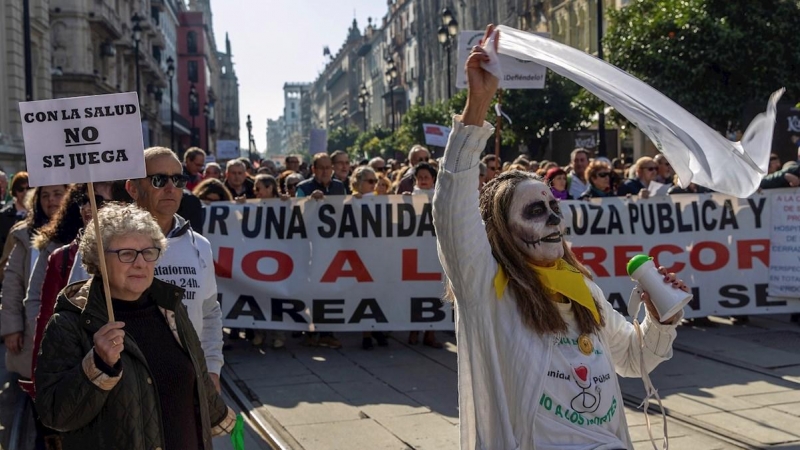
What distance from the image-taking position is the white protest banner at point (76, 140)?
11.6 feet

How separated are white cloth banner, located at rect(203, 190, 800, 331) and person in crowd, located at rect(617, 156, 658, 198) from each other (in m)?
0.88

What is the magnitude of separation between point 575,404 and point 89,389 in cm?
141

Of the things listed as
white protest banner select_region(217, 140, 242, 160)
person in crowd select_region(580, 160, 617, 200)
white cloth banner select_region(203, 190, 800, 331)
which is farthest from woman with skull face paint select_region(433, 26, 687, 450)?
white protest banner select_region(217, 140, 242, 160)

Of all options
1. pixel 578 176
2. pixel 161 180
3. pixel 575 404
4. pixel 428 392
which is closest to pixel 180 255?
pixel 161 180

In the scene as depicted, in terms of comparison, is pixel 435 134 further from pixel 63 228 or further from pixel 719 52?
pixel 63 228

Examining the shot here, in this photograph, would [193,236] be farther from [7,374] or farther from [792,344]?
[792,344]

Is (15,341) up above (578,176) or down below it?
below

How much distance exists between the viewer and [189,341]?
346 centimetres

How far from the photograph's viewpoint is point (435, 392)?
7.88m

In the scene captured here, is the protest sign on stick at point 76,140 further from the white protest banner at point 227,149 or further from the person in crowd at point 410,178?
the white protest banner at point 227,149

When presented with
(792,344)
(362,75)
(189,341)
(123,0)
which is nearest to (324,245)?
(792,344)

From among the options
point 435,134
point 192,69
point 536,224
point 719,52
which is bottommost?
point 536,224

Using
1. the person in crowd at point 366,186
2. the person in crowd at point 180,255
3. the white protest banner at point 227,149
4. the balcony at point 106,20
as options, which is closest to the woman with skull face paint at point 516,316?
the person in crowd at point 180,255

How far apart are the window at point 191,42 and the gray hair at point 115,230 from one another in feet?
368
